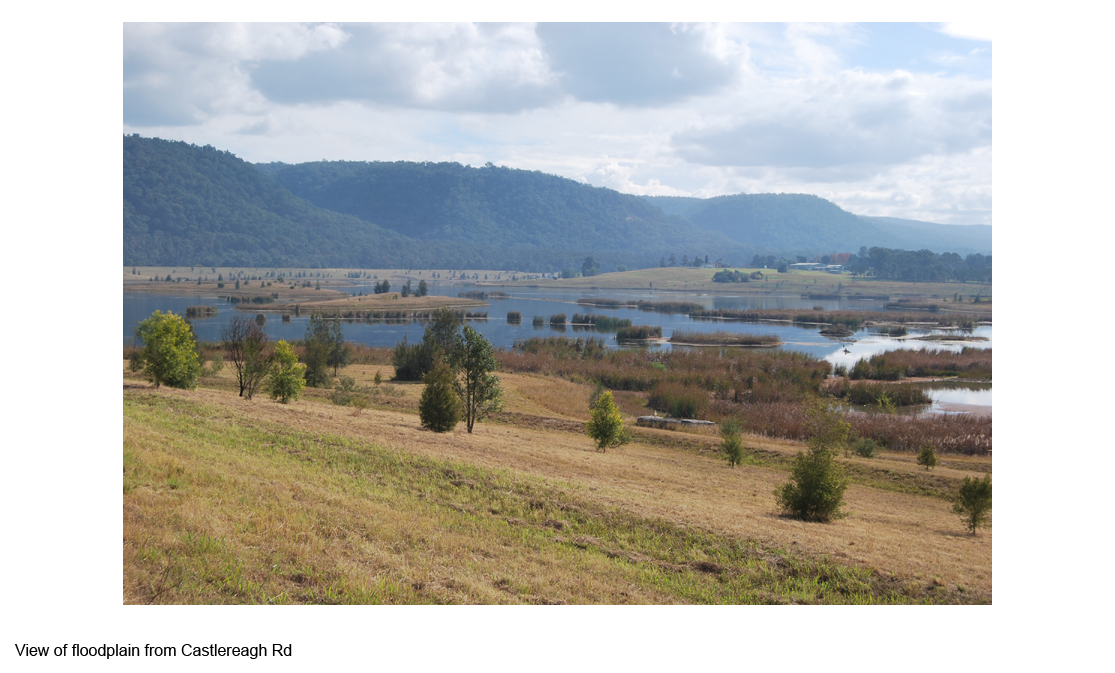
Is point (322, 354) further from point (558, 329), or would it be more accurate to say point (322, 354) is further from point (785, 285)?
point (785, 285)

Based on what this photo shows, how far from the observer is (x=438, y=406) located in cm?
1873

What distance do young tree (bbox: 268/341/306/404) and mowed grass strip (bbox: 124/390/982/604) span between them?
1033 cm

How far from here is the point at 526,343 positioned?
6219 cm

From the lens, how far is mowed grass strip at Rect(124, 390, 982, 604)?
6.36m

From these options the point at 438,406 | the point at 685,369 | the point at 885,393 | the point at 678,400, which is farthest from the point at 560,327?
the point at 438,406

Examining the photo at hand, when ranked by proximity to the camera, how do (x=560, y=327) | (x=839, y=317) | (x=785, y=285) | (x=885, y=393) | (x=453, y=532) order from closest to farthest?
1. (x=453, y=532)
2. (x=885, y=393)
3. (x=560, y=327)
4. (x=839, y=317)
5. (x=785, y=285)

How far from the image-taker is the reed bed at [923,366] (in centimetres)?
4816

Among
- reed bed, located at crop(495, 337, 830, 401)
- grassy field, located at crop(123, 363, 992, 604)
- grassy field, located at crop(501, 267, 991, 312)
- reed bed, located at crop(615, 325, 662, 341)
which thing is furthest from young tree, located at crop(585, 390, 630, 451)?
grassy field, located at crop(501, 267, 991, 312)

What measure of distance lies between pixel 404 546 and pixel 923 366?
52.2 m

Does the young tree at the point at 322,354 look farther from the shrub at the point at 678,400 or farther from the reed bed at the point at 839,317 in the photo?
the reed bed at the point at 839,317

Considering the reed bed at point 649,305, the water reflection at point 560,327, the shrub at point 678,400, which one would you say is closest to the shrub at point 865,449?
the shrub at point 678,400

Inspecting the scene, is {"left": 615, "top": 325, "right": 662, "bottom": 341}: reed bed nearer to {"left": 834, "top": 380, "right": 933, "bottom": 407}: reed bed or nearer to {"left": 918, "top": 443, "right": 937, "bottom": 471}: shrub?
{"left": 834, "top": 380, "right": 933, "bottom": 407}: reed bed

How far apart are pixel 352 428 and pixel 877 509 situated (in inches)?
484

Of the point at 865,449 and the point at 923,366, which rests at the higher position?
the point at 923,366
